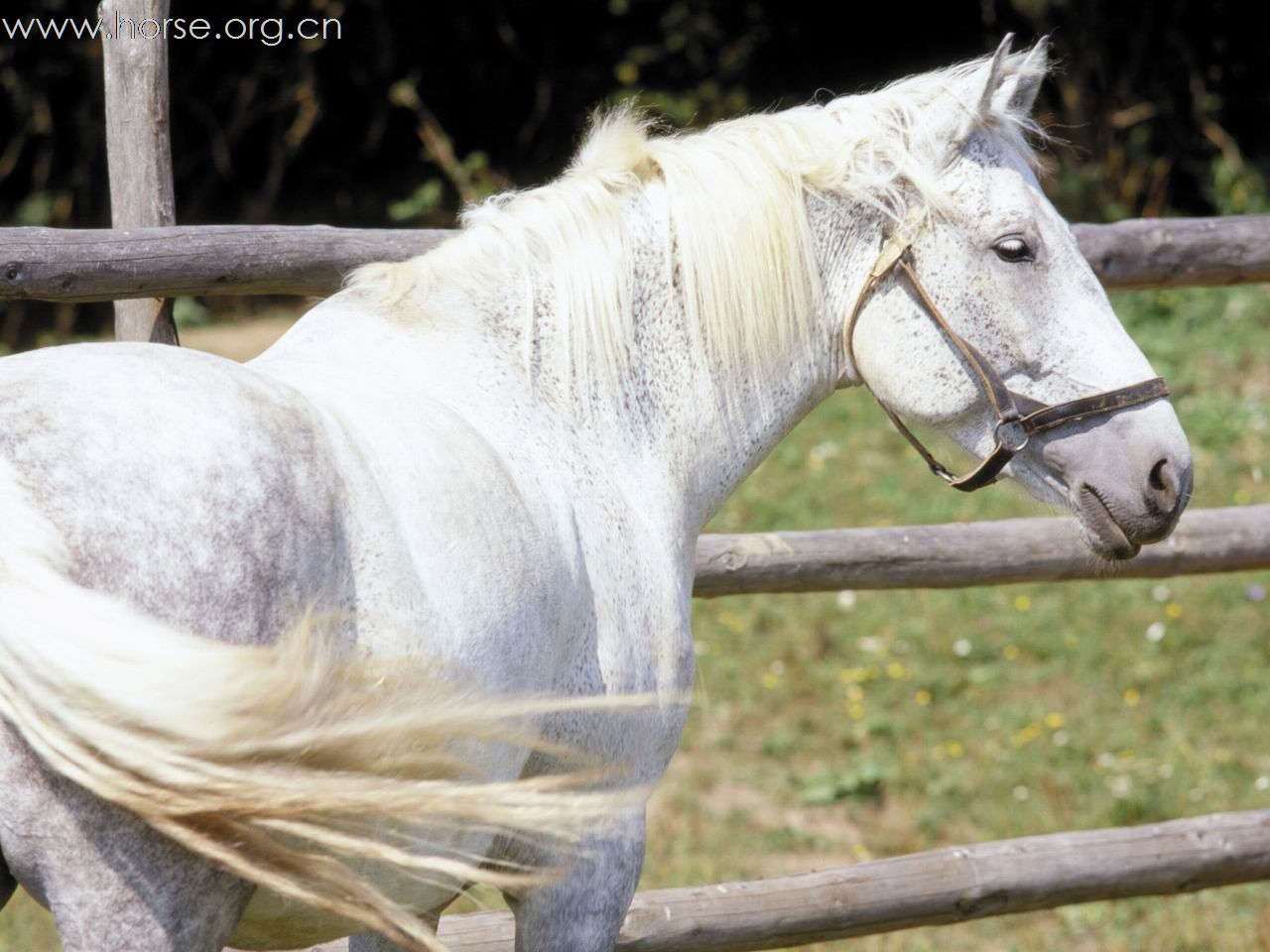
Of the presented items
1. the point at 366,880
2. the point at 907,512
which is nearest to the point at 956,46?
the point at 907,512

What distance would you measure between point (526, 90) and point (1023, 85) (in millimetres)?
8406

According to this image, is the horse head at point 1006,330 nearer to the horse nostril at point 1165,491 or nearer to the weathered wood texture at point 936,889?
the horse nostril at point 1165,491

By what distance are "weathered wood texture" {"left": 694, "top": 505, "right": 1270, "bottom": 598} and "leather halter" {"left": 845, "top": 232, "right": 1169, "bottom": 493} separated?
906 mm

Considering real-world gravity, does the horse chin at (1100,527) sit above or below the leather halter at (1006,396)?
below

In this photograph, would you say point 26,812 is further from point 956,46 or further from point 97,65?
point 956,46

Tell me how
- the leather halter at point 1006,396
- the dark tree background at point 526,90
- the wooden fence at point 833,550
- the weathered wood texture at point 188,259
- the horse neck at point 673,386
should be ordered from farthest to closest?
the dark tree background at point 526,90
the wooden fence at point 833,550
the weathered wood texture at point 188,259
the leather halter at point 1006,396
the horse neck at point 673,386

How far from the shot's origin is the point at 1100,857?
2.99 m

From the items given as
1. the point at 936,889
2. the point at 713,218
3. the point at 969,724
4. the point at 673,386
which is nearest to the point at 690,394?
the point at 673,386

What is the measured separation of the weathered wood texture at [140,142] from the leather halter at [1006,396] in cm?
132

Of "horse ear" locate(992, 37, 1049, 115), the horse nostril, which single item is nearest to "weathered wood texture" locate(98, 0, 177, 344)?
"horse ear" locate(992, 37, 1049, 115)

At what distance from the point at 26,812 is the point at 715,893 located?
5.56ft

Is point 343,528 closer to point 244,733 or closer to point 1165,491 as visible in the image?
point 244,733

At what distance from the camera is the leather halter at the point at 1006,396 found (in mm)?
1973

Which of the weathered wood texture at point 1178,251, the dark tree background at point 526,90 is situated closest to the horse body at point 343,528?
the weathered wood texture at point 1178,251
